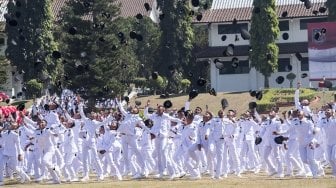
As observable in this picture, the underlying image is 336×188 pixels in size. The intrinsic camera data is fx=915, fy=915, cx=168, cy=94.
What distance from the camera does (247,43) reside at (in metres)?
72.7

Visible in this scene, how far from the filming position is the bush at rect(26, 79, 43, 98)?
65537 mm

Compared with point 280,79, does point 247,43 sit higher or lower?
higher

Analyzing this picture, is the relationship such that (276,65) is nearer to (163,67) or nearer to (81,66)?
(163,67)

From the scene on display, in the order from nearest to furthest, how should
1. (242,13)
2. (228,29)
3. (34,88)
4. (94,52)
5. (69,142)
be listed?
(69,142)
(94,52)
(34,88)
(242,13)
(228,29)

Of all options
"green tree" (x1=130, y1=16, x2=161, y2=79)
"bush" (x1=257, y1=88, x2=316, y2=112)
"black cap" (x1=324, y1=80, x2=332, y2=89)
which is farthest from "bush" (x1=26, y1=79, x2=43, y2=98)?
"black cap" (x1=324, y1=80, x2=332, y2=89)

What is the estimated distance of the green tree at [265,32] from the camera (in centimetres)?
6456

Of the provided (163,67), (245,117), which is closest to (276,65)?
(163,67)

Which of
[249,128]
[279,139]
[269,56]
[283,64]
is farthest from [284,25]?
[279,139]

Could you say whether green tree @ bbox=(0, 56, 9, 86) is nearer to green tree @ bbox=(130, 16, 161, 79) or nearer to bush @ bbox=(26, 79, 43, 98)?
bush @ bbox=(26, 79, 43, 98)

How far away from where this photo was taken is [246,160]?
97.1 feet

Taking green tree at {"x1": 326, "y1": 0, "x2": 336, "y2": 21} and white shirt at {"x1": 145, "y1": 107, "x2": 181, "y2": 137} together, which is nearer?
white shirt at {"x1": 145, "y1": 107, "x2": 181, "y2": 137}

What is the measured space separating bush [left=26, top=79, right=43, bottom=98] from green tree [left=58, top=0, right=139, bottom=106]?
24.4 ft

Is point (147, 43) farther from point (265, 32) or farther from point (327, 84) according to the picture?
point (327, 84)

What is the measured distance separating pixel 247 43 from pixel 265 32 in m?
8.21
